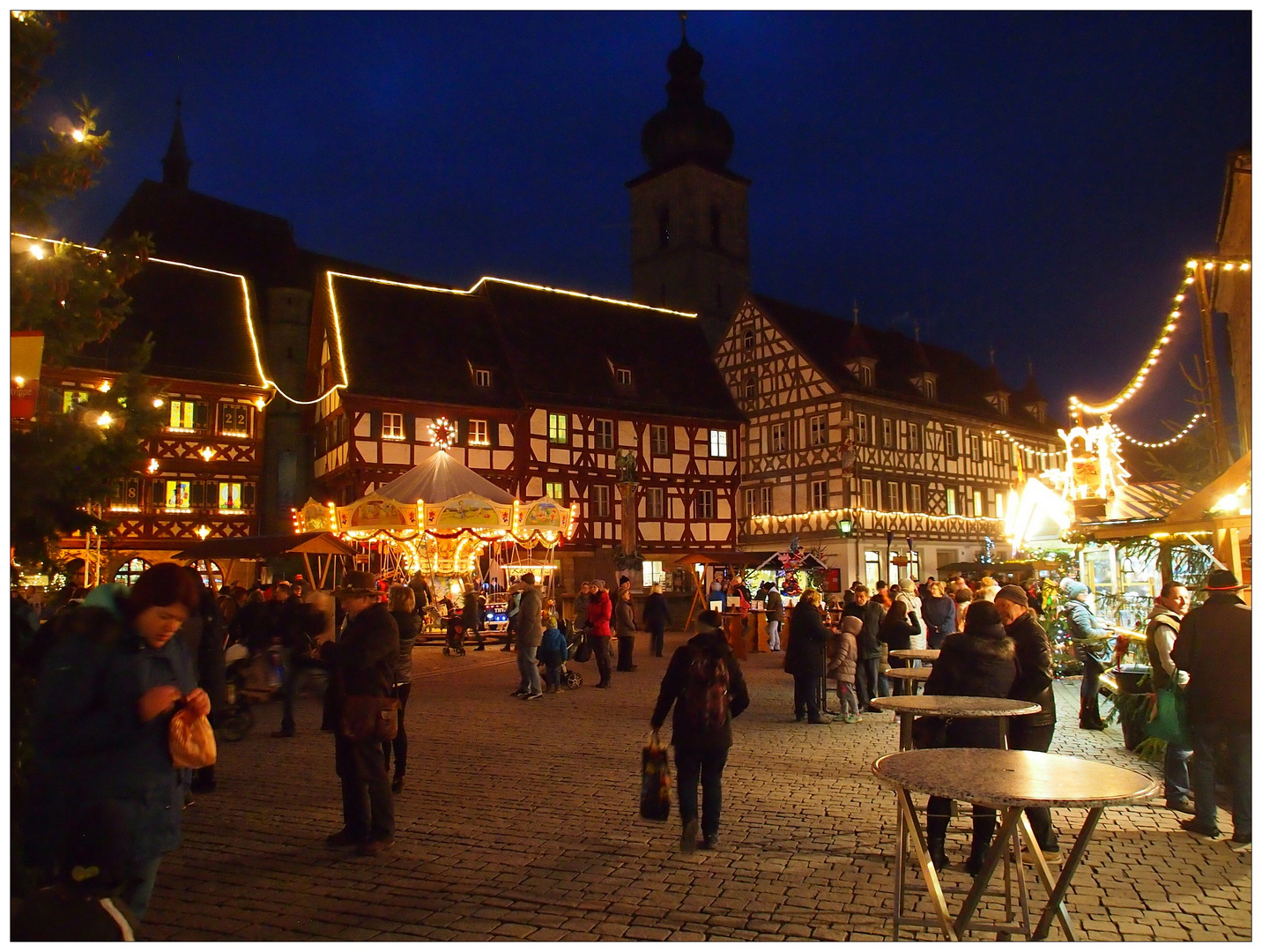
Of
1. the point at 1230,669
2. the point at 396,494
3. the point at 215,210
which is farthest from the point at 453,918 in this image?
the point at 215,210

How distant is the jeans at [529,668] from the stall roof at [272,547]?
320 inches

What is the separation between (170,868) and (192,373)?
31142 mm

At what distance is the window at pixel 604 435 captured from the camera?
37.4 meters

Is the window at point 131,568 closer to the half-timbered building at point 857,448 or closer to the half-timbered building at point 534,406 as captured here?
the half-timbered building at point 534,406

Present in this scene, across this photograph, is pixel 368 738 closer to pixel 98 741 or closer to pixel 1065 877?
pixel 98 741

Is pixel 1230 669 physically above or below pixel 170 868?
above

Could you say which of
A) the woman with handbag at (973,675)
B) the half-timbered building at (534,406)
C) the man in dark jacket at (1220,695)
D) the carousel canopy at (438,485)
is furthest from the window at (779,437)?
the woman with handbag at (973,675)

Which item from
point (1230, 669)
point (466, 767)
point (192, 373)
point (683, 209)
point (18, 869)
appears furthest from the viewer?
point (683, 209)

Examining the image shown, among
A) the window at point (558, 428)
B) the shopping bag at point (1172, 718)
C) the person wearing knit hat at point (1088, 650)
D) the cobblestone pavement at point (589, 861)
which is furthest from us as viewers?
the window at point (558, 428)

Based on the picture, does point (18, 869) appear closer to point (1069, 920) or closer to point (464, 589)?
point (1069, 920)

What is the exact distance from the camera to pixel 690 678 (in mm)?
6418

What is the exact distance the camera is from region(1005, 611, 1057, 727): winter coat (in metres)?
6.40

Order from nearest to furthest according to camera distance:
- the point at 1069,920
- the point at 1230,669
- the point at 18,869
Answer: the point at 18,869 < the point at 1069,920 < the point at 1230,669

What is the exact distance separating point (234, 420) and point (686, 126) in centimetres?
2997
